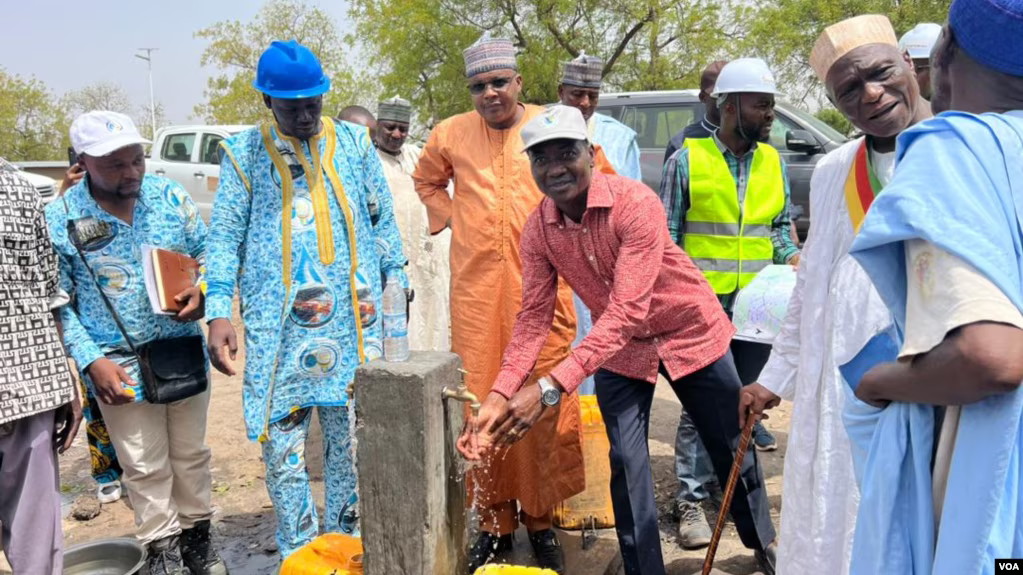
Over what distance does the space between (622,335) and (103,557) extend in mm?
2501

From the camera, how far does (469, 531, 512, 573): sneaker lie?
11.2ft

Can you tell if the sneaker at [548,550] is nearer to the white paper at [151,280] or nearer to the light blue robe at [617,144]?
the white paper at [151,280]

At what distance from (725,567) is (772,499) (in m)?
0.75

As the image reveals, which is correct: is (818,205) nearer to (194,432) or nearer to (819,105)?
(194,432)

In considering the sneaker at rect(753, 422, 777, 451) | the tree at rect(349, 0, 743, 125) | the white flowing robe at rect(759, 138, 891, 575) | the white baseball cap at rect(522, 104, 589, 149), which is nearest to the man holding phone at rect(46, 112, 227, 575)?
the white baseball cap at rect(522, 104, 589, 149)

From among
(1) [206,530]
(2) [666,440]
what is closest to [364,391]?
(1) [206,530]

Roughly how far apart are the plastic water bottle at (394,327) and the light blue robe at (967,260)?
1480mm

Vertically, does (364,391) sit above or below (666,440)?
above

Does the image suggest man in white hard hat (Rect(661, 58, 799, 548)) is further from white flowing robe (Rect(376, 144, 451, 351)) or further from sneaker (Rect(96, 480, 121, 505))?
sneaker (Rect(96, 480, 121, 505))

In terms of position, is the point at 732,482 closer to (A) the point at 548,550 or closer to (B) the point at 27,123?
(A) the point at 548,550

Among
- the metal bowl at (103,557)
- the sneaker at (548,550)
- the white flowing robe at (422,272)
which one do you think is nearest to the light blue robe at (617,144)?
the white flowing robe at (422,272)

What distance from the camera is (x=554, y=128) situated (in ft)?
8.47

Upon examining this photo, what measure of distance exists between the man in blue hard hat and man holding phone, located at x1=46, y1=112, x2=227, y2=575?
377mm

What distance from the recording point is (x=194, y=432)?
3.35m
